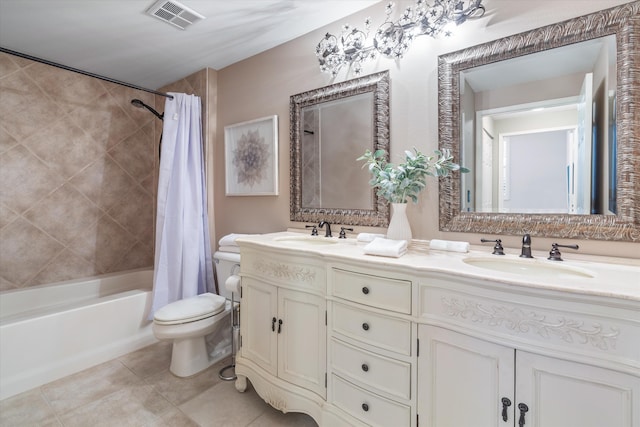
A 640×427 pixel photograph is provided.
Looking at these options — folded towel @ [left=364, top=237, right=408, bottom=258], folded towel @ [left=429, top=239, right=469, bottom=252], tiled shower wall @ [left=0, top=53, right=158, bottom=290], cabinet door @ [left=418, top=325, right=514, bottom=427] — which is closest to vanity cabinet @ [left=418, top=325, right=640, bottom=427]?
cabinet door @ [left=418, top=325, right=514, bottom=427]

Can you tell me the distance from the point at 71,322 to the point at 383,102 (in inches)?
95.4

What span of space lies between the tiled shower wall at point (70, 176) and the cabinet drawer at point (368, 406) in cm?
263

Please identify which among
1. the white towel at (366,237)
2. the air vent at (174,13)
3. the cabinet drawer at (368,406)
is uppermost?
the air vent at (174,13)

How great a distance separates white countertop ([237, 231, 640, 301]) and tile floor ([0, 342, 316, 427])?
901mm

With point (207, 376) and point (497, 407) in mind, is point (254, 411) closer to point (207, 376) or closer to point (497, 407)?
point (207, 376)

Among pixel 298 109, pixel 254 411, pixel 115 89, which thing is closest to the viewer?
pixel 254 411

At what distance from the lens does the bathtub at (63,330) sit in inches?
67.9

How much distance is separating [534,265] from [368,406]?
2.86ft

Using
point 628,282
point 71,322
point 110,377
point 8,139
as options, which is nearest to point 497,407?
point 628,282

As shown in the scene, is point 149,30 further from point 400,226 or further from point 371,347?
point 371,347

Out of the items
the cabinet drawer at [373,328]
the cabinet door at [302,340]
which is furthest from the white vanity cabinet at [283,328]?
the cabinet drawer at [373,328]

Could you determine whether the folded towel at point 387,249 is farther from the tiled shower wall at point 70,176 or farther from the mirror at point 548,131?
the tiled shower wall at point 70,176

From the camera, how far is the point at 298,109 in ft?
6.63

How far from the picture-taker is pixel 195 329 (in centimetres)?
183
